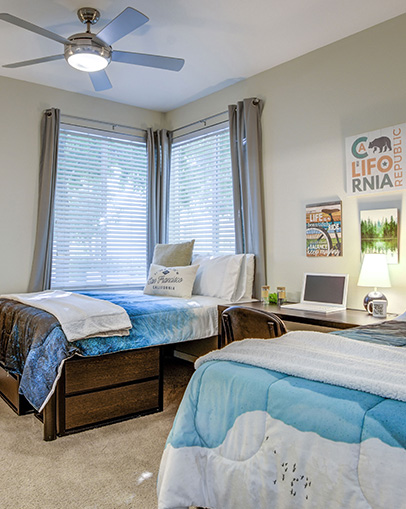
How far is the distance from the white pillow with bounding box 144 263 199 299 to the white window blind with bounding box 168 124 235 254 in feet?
1.90

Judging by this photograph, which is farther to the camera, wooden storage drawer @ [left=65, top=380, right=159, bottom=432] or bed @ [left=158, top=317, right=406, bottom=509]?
wooden storage drawer @ [left=65, top=380, right=159, bottom=432]

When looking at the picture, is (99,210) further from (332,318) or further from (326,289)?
(332,318)

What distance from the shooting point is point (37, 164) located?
13.5ft

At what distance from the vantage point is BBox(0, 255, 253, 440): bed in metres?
2.53

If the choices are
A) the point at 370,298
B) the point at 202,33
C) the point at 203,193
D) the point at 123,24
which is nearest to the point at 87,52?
the point at 123,24

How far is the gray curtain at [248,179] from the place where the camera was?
149 inches

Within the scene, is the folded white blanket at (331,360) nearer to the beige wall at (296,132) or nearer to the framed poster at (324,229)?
the beige wall at (296,132)

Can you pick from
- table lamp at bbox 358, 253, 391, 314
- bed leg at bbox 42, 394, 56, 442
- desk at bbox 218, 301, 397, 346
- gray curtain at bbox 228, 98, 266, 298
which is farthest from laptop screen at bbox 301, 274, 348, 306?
bed leg at bbox 42, 394, 56, 442

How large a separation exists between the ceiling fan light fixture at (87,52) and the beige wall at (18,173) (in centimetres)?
137

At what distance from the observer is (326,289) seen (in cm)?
315

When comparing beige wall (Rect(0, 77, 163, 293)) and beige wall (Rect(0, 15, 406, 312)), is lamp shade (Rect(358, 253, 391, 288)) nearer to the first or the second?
beige wall (Rect(0, 15, 406, 312))

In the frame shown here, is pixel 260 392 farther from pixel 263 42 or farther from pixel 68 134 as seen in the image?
pixel 68 134

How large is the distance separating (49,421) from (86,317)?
62cm

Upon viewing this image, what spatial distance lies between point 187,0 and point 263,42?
0.77 m
